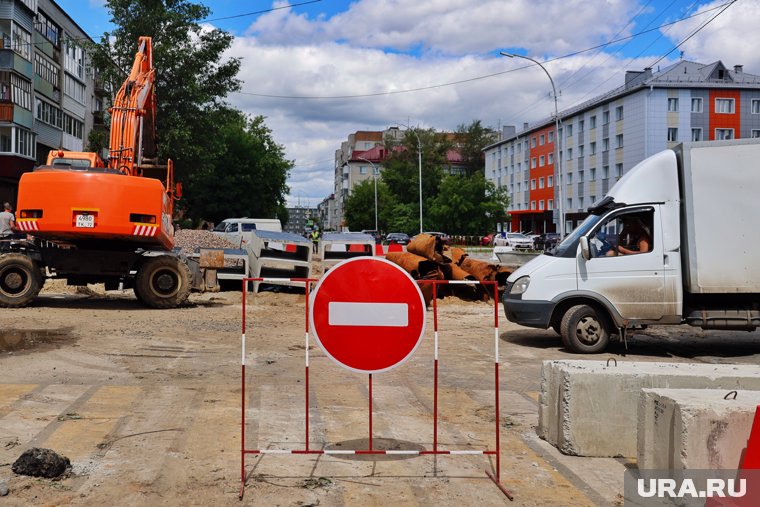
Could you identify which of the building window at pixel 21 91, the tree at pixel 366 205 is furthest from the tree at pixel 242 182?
the tree at pixel 366 205

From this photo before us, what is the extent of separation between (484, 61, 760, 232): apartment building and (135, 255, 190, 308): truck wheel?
4016 centimetres

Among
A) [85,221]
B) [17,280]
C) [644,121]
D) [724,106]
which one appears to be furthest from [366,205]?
[85,221]

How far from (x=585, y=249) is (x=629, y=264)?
0.69 m

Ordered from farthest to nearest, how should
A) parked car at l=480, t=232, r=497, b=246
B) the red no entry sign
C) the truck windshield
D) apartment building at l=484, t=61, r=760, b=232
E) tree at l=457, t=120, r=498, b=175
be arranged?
tree at l=457, t=120, r=498, b=175 < parked car at l=480, t=232, r=497, b=246 < apartment building at l=484, t=61, r=760, b=232 < the truck windshield < the red no entry sign

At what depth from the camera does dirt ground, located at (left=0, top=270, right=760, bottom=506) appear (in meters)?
5.09

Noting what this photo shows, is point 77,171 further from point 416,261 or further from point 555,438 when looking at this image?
point 555,438

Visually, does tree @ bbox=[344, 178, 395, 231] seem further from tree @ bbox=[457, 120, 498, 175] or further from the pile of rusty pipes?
the pile of rusty pipes

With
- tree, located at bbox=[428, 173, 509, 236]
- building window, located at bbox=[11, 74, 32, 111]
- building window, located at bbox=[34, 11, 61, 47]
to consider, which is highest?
building window, located at bbox=[34, 11, 61, 47]

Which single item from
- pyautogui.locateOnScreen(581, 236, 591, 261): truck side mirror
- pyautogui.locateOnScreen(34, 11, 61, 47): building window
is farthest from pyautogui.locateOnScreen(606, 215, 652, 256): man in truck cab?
pyautogui.locateOnScreen(34, 11, 61, 47): building window

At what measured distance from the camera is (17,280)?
15.3 metres

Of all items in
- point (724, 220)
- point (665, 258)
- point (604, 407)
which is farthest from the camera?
point (665, 258)

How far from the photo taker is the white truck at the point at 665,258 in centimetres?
1114

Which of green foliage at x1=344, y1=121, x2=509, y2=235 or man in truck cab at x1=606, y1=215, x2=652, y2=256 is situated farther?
green foliage at x1=344, y1=121, x2=509, y2=235

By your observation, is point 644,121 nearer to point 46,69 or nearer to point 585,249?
point 46,69
